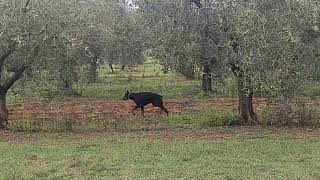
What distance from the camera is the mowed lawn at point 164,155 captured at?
11789mm

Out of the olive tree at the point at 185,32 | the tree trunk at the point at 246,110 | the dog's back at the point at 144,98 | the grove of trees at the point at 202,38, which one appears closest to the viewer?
the grove of trees at the point at 202,38

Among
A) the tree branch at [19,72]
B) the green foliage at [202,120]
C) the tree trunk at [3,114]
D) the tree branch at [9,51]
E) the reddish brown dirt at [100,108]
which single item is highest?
the tree branch at [9,51]

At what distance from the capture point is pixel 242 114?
791 inches

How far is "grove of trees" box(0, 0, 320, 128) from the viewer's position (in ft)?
54.1

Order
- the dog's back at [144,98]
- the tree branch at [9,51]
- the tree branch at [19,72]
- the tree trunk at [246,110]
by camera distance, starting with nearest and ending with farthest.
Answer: the tree branch at [9,51], the tree branch at [19,72], the tree trunk at [246,110], the dog's back at [144,98]

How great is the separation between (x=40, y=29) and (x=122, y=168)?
6758 mm

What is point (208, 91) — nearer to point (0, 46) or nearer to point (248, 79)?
point (248, 79)

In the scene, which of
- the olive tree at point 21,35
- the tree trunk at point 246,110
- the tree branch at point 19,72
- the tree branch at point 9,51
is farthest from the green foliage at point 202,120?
the tree branch at point 9,51

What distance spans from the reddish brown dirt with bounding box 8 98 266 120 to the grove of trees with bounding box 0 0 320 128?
17.7 ft

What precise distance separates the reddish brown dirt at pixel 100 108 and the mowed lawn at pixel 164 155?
6417 millimetres

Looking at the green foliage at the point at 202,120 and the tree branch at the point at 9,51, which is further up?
the tree branch at the point at 9,51

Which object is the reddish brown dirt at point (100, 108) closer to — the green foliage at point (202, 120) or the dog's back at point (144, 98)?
the dog's back at point (144, 98)

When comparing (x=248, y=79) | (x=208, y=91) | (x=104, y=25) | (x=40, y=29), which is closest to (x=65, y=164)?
(x=40, y=29)

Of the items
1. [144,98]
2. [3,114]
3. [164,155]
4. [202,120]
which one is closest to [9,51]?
[3,114]
